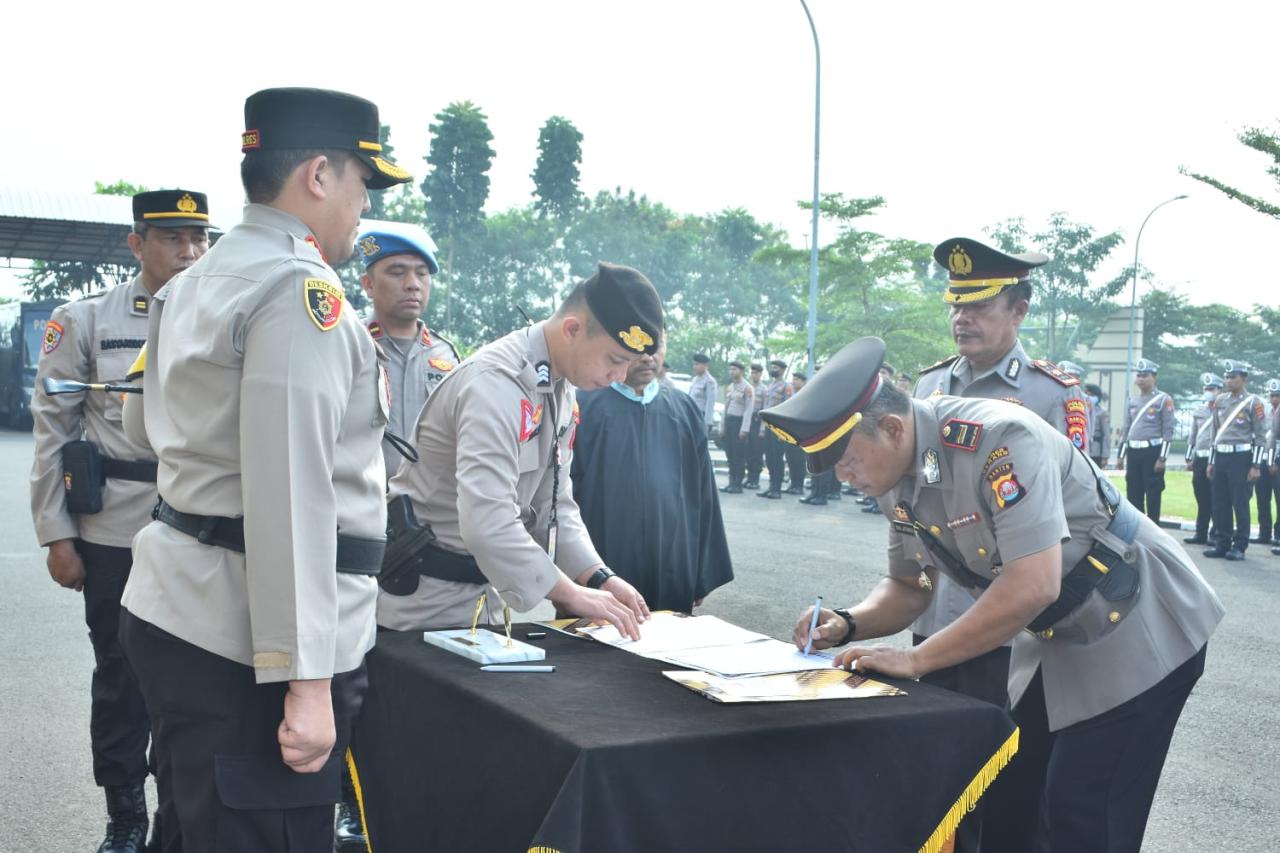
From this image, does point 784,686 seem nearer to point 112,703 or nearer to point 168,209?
point 112,703

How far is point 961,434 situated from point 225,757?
1656 mm

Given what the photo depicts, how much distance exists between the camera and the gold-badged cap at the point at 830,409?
2.43 metres

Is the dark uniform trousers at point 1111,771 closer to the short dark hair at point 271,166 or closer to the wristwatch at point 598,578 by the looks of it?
the wristwatch at point 598,578

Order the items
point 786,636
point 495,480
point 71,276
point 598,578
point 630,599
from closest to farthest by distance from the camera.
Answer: point 495,480 < point 630,599 < point 598,578 < point 786,636 < point 71,276

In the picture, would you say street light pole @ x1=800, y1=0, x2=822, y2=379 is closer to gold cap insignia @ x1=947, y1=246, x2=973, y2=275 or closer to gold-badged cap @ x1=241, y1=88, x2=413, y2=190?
gold cap insignia @ x1=947, y1=246, x2=973, y2=275

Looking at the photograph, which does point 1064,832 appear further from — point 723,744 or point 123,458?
point 123,458

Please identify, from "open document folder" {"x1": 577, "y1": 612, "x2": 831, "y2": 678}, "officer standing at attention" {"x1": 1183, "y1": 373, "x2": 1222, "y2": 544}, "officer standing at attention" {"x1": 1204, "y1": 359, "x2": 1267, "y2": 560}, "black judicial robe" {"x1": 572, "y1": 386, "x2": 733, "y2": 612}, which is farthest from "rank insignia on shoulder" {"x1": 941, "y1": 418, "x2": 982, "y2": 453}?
"officer standing at attention" {"x1": 1183, "y1": 373, "x2": 1222, "y2": 544}

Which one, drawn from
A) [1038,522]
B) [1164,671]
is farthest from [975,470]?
[1164,671]

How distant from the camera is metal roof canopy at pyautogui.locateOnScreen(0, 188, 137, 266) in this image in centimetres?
2298

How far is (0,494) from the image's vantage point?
12.8 m

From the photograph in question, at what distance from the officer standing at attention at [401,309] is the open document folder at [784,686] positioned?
2.18 metres

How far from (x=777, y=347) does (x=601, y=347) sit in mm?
30100

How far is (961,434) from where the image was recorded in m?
2.55

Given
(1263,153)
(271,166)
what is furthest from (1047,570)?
(1263,153)
